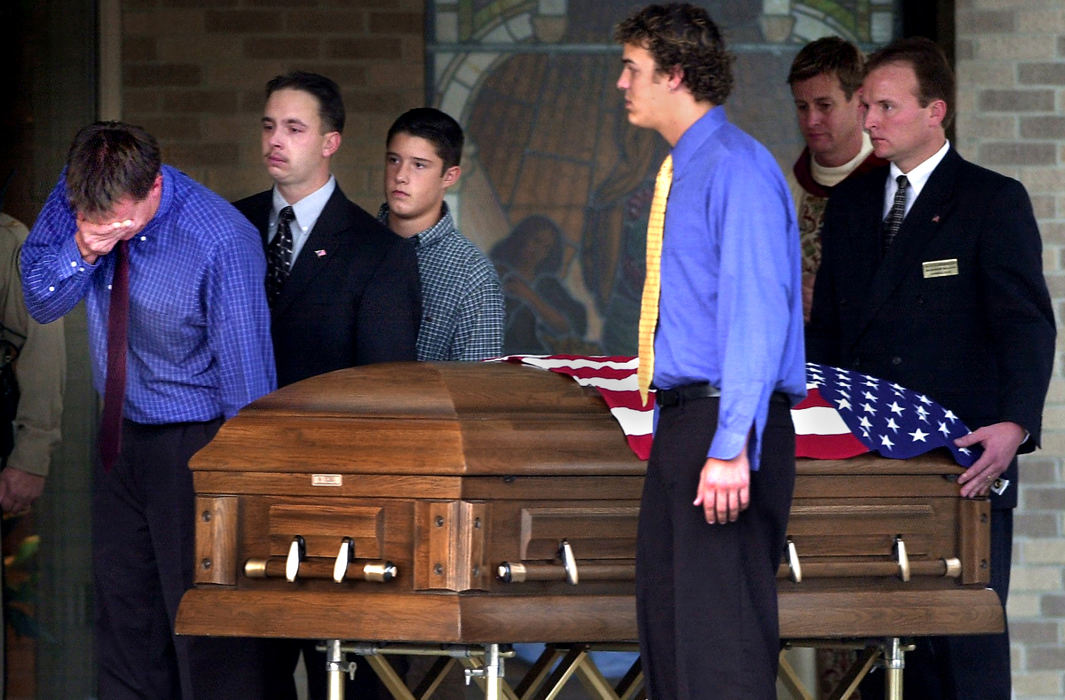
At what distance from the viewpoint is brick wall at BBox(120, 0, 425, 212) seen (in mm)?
5938

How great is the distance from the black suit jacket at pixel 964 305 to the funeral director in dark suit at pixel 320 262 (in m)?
1.16

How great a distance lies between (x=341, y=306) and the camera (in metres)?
4.35

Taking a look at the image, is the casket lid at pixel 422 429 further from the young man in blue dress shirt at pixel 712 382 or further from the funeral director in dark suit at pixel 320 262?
the funeral director in dark suit at pixel 320 262

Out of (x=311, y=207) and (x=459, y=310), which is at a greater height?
(x=311, y=207)

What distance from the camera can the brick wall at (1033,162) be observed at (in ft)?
18.7

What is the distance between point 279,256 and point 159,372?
57 cm

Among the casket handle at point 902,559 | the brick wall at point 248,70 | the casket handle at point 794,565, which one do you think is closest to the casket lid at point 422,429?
the casket handle at point 794,565

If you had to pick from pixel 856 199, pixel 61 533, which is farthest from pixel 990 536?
pixel 61 533

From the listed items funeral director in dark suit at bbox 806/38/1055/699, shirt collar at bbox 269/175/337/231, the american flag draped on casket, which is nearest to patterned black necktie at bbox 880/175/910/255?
funeral director in dark suit at bbox 806/38/1055/699

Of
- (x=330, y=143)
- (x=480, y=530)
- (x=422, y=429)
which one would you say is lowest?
(x=480, y=530)

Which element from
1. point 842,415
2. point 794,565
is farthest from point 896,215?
point 794,565

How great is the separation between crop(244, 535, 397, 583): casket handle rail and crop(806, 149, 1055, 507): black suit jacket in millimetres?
1482

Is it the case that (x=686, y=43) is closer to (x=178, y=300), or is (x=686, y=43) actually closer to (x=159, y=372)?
(x=178, y=300)

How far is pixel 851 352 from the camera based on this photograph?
4395mm
